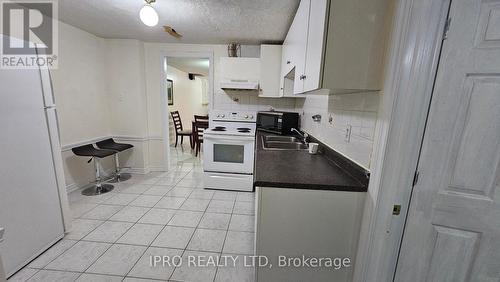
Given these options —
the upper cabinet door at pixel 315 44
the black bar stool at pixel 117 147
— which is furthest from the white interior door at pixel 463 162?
the black bar stool at pixel 117 147

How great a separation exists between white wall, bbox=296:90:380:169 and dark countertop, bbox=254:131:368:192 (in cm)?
8

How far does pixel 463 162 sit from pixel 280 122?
1.95m

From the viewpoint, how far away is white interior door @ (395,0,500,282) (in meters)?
0.73

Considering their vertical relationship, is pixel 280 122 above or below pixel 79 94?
below

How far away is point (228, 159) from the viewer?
2.78m

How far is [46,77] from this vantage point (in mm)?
1543

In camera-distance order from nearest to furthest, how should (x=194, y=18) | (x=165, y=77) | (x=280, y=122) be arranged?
(x=194, y=18) < (x=280, y=122) < (x=165, y=77)

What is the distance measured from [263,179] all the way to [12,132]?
5.80 feet

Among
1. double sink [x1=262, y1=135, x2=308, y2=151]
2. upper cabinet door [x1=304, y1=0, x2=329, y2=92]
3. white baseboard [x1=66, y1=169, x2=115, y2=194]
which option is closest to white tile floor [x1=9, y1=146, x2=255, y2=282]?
white baseboard [x1=66, y1=169, x2=115, y2=194]

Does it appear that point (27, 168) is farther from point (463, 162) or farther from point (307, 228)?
point (463, 162)

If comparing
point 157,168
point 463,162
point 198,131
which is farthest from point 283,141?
point 198,131

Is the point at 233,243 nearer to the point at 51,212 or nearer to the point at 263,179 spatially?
the point at 263,179

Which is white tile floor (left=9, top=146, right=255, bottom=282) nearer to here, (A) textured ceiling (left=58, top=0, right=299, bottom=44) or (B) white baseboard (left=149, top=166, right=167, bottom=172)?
(B) white baseboard (left=149, top=166, right=167, bottom=172)

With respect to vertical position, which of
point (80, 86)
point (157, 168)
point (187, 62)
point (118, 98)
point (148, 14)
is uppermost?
point (187, 62)
